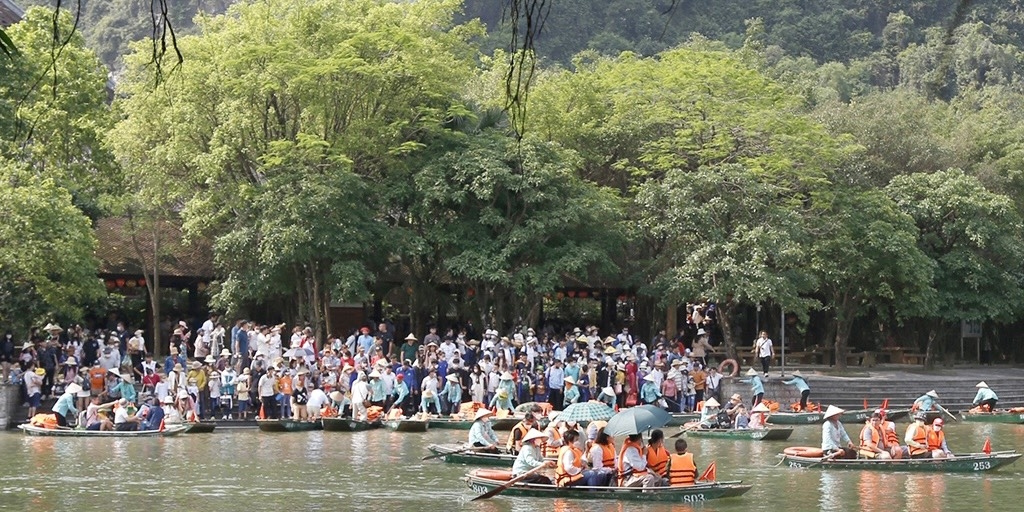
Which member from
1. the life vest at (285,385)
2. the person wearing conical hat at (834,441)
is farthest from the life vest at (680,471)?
the life vest at (285,385)

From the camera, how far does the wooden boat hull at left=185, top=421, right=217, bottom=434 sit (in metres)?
24.5

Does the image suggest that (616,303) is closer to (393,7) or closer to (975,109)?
(393,7)

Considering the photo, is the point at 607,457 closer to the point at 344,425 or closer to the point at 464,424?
the point at 464,424

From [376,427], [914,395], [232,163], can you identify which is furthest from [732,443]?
[232,163]

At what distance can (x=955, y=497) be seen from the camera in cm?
1714

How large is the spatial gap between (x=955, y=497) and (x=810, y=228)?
17.1 m

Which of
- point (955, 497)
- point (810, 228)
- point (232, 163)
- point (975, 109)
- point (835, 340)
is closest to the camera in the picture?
point (955, 497)

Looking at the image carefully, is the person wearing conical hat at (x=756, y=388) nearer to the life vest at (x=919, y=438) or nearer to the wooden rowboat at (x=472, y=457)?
the life vest at (x=919, y=438)

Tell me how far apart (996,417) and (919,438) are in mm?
10258

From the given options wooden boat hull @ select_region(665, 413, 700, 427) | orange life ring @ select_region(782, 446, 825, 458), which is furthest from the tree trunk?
orange life ring @ select_region(782, 446, 825, 458)

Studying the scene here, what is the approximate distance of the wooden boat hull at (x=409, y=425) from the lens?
25594mm

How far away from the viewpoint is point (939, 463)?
19203 mm

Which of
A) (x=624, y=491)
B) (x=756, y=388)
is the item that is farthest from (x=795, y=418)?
(x=624, y=491)

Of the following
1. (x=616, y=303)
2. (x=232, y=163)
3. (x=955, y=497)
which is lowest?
(x=955, y=497)
